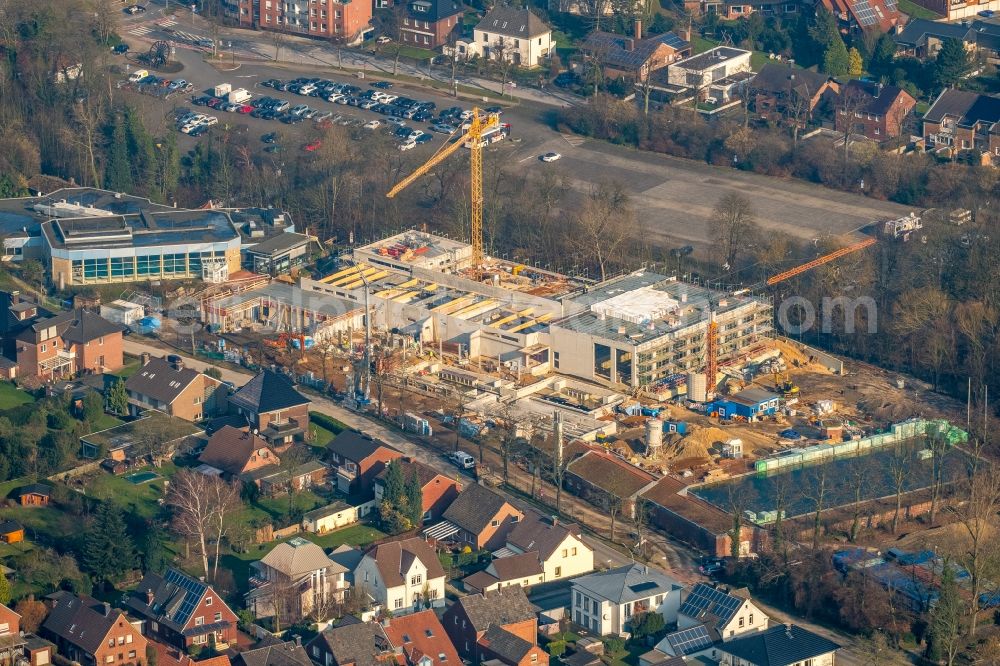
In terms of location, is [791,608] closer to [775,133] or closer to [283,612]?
[283,612]

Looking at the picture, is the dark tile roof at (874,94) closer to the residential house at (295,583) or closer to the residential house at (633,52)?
the residential house at (633,52)

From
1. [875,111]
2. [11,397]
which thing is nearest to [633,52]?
[875,111]

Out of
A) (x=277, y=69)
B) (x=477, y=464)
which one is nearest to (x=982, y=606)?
(x=477, y=464)

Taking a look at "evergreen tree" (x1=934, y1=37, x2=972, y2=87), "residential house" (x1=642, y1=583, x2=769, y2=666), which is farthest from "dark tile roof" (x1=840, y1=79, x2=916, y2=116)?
"residential house" (x1=642, y1=583, x2=769, y2=666)

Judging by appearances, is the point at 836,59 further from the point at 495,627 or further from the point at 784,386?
the point at 495,627

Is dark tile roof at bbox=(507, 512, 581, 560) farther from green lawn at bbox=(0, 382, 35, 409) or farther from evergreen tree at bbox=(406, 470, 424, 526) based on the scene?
green lawn at bbox=(0, 382, 35, 409)

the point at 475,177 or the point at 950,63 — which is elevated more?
the point at 475,177
